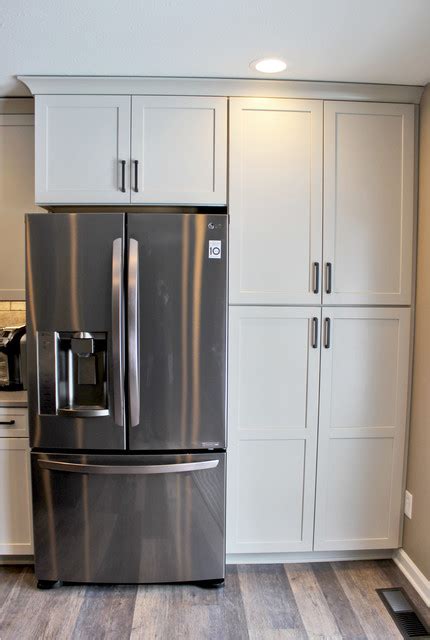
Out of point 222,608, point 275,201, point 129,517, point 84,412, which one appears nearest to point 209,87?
point 275,201

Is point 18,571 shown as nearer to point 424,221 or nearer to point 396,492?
point 396,492

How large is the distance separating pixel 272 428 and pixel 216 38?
1.72 m

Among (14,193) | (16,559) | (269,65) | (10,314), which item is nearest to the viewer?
(269,65)

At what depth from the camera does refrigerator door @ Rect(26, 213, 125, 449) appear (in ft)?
6.78

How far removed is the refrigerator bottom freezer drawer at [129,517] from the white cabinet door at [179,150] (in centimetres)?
123

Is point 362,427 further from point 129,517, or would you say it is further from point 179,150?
point 179,150

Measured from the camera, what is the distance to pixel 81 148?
86.8 inches

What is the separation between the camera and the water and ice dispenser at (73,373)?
6.89 feet

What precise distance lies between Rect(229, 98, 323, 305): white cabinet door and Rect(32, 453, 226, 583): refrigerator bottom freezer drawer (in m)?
0.86

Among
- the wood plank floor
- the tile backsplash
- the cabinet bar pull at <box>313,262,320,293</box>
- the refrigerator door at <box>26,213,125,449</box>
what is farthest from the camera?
the tile backsplash

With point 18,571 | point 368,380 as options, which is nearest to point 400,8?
point 368,380

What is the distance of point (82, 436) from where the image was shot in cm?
213

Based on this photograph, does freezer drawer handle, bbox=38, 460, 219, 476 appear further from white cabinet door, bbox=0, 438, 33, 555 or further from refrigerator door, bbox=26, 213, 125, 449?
white cabinet door, bbox=0, 438, 33, 555

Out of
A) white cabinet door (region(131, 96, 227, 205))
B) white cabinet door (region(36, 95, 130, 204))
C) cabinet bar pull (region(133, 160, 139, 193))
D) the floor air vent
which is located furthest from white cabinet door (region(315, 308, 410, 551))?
white cabinet door (region(36, 95, 130, 204))
